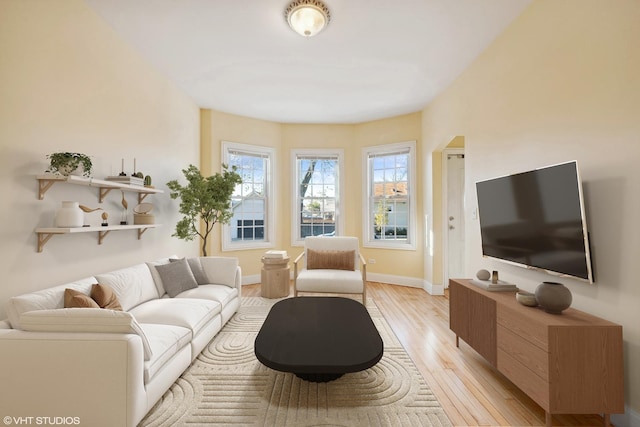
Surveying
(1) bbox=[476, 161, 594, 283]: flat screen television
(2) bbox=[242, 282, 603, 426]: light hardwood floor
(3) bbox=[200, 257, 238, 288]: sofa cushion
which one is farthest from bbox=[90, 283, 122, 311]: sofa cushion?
(1) bbox=[476, 161, 594, 283]: flat screen television

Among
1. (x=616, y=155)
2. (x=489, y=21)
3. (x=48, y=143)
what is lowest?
(x=616, y=155)

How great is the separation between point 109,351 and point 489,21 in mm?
3925

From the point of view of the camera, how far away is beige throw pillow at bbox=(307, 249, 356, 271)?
14.2ft

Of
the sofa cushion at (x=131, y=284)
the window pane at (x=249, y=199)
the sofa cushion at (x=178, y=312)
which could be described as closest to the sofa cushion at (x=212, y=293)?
the sofa cushion at (x=178, y=312)

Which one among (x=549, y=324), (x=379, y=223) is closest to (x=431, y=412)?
(x=549, y=324)

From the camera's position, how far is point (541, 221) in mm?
2193

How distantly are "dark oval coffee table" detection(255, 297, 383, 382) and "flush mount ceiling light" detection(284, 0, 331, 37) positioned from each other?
2.55 metres

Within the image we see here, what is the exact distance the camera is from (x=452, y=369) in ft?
8.18

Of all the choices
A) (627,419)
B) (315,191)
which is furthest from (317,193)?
(627,419)

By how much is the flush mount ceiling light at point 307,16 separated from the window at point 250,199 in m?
2.94

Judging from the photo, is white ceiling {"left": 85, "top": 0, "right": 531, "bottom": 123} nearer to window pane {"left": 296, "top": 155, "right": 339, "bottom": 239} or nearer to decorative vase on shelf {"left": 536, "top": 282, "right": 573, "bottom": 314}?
window pane {"left": 296, "top": 155, "right": 339, "bottom": 239}

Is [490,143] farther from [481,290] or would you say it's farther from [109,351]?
[109,351]

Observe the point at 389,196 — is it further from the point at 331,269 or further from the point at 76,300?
the point at 76,300

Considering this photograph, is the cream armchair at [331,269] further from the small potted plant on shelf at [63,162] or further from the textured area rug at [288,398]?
the small potted plant on shelf at [63,162]
